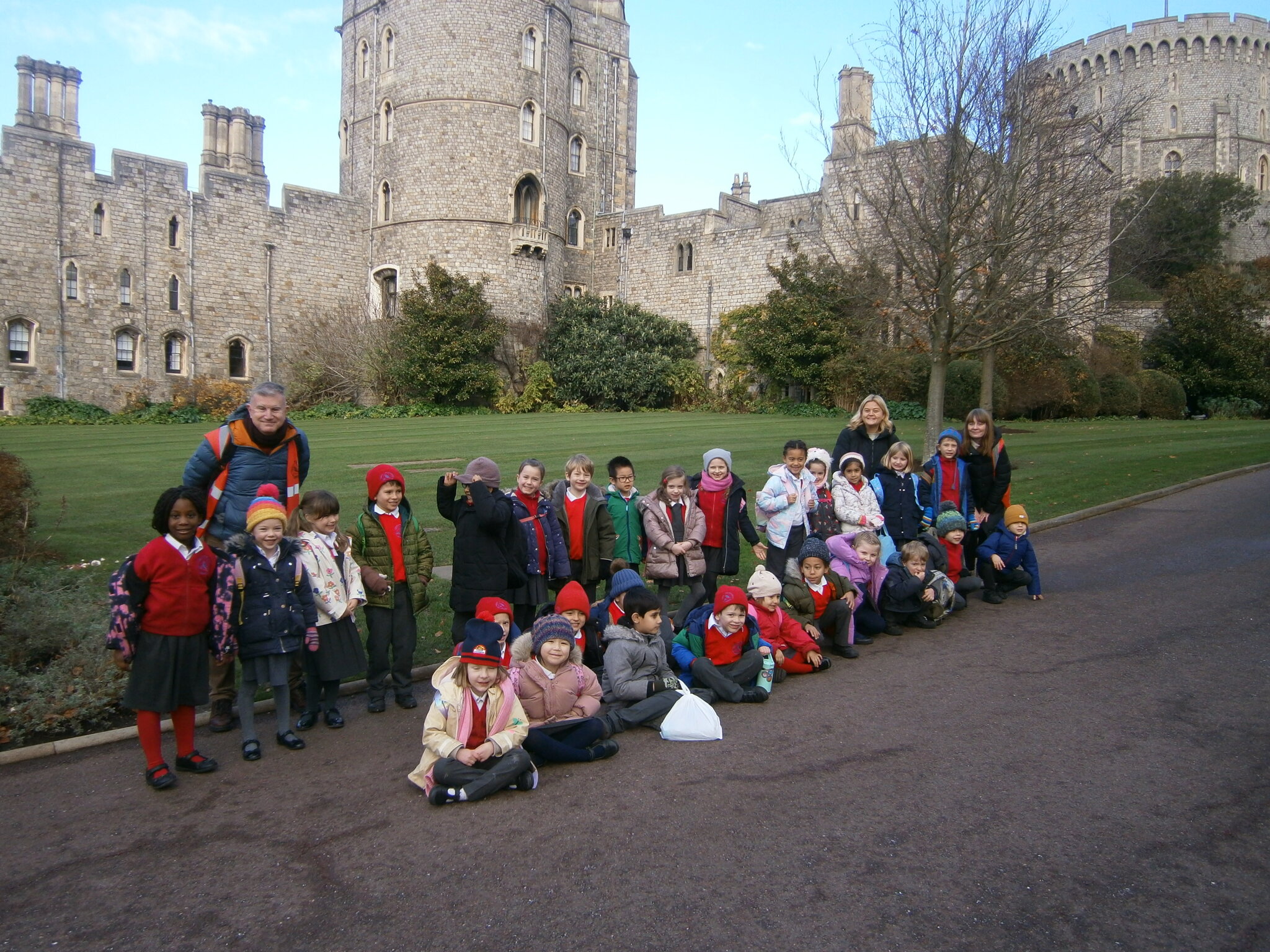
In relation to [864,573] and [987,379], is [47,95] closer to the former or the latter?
[987,379]

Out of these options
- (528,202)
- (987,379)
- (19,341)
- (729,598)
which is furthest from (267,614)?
(528,202)

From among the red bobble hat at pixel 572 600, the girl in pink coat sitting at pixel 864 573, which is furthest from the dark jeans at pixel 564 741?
the girl in pink coat sitting at pixel 864 573

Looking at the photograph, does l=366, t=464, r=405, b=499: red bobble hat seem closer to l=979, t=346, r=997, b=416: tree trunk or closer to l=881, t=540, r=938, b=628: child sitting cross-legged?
l=881, t=540, r=938, b=628: child sitting cross-legged

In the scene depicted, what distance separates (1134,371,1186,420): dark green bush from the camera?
98.5 feet

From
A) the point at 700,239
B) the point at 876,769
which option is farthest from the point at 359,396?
the point at 876,769

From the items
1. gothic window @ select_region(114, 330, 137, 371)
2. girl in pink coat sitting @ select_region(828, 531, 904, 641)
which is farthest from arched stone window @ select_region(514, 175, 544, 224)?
girl in pink coat sitting @ select_region(828, 531, 904, 641)

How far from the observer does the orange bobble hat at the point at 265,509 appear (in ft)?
16.6

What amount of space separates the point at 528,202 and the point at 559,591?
102 ft

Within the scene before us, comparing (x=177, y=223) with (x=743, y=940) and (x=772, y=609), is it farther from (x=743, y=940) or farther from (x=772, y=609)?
(x=743, y=940)

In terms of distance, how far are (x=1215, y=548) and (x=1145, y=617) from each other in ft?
10.2

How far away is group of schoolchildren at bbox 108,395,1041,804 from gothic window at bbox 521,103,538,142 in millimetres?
28991

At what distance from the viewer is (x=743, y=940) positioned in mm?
3225

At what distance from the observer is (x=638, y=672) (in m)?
5.57

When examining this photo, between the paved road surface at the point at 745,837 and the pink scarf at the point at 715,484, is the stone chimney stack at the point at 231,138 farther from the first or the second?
the paved road surface at the point at 745,837
